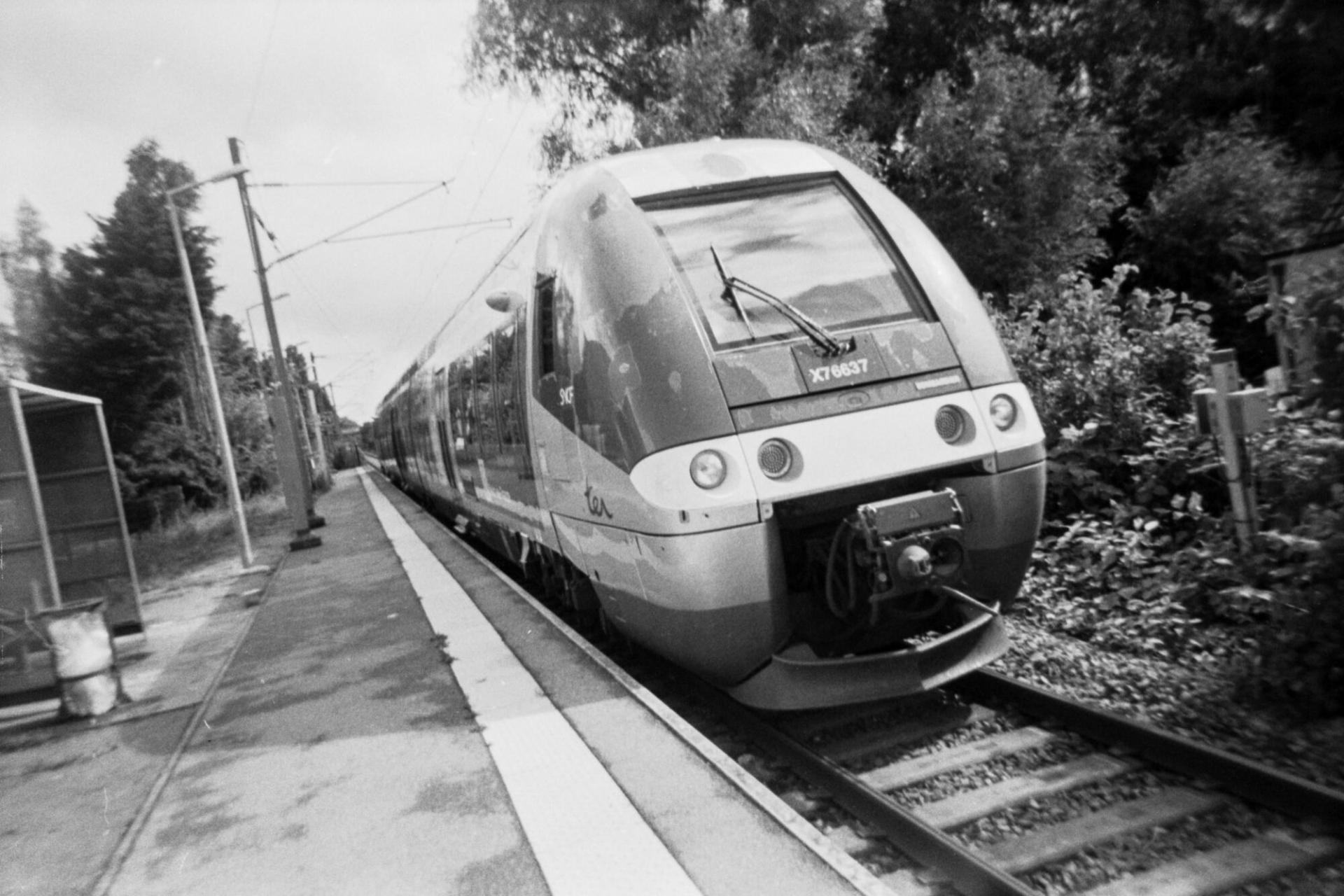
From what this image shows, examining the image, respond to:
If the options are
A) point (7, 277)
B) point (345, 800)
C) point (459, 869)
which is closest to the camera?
point (459, 869)

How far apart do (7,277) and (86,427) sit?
17.2 meters

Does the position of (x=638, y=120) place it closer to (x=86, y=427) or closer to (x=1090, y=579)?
(x=86, y=427)

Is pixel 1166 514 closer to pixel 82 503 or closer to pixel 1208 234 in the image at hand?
pixel 82 503

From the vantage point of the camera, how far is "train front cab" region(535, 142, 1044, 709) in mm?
4312

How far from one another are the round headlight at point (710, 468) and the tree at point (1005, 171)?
1310 cm

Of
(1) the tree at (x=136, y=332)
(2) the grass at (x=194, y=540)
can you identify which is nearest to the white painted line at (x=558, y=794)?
(2) the grass at (x=194, y=540)

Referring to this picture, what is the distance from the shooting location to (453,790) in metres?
4.13

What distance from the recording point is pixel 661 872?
3.18 meters

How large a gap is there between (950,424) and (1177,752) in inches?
63.8

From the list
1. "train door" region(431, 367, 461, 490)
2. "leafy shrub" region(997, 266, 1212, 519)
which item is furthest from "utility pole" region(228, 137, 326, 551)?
"leafy shrub" region(997, 266, 1212, 519)

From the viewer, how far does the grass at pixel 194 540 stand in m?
17.7

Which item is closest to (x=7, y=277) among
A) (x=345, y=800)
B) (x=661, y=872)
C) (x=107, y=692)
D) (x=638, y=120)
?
(x=638, y=120)

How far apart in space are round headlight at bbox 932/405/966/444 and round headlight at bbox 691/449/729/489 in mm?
1024

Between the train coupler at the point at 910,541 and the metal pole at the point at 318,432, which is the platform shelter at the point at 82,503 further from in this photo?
the metal pole at the point at 318,432
